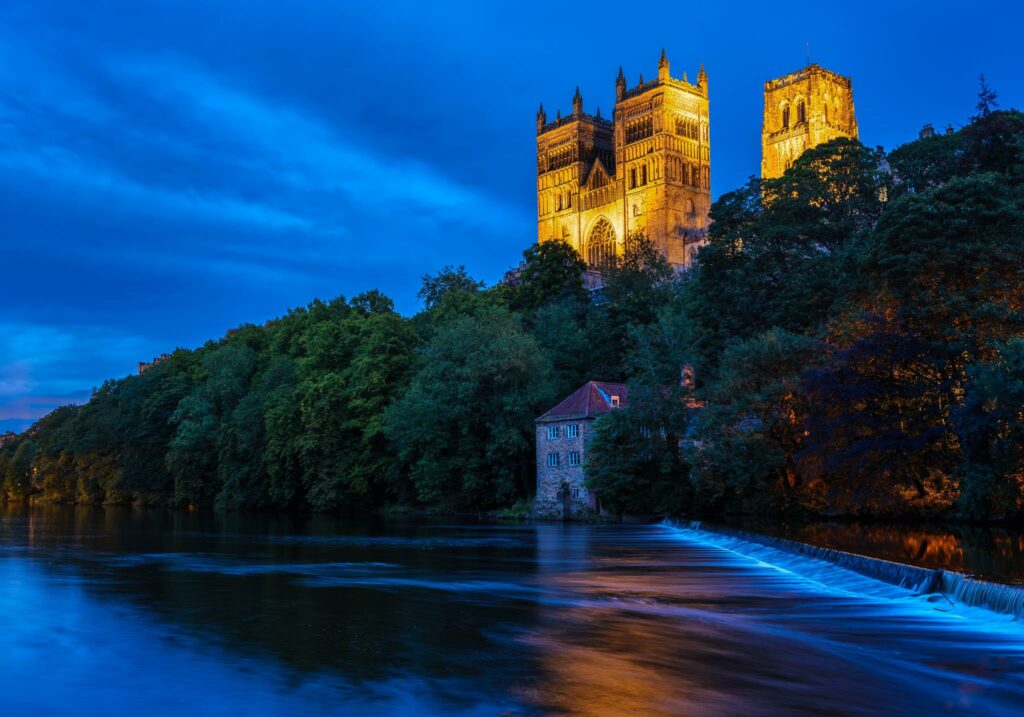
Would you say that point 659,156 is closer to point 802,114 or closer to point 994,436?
point 802,114

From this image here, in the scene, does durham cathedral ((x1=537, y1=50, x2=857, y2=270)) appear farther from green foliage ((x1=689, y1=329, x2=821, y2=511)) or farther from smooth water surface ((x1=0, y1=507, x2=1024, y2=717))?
smooth water surface ((x1=0, y1=507, x2=1024, y2=717))

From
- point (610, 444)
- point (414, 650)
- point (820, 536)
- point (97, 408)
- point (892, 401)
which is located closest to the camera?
point (414, 650)

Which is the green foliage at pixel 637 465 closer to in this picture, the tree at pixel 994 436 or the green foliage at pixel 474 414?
the green foliage at pixel 474 414

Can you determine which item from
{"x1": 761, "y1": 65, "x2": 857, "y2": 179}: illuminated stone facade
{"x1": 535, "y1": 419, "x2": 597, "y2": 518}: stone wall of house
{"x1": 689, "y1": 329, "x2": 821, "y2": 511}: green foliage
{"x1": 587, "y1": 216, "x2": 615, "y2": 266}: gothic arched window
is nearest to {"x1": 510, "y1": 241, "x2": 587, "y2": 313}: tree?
{"x1": 535, "y1": 419, "x2": 597, "y2": 518}: stone wall of house

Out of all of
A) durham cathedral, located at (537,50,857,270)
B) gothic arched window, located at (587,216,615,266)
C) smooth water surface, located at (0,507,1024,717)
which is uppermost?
durham cathedral, located at (537,50,857,270)

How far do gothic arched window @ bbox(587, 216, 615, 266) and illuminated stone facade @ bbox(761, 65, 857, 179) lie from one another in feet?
90.5

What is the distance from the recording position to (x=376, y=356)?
71.6 meters

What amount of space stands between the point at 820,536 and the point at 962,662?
20.8 m

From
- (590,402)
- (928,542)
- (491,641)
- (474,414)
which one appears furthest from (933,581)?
(474,414)

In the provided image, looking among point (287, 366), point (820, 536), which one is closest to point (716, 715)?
point (820, 536)

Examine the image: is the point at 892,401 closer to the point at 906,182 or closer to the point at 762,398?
the point at 762,398

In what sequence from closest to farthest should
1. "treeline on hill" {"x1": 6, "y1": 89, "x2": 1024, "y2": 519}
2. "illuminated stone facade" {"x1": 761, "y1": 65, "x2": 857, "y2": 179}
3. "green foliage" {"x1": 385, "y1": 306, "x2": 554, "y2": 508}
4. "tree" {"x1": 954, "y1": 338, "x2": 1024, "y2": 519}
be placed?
"tree" {"x1": 954, "y1": 338, "x2": 1024, "y2": 519}
"treeline on hill" {"x1": 6, "y1": 89, "x2": 1024, "y2": 519}
"green foliage" {"x1": 385, "y1": 306, "x2": 554, "y2": 508}
"illuminated stone facade" {"x1": 761, "y1": 65, "x2": 857, "y2": 179}

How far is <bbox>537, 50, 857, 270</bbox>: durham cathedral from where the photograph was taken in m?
156

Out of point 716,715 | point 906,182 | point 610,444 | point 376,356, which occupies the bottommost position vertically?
point 716,715
